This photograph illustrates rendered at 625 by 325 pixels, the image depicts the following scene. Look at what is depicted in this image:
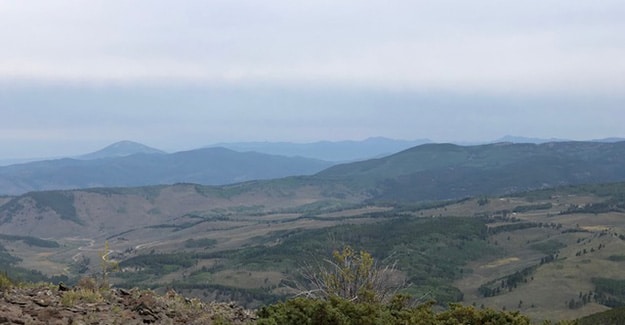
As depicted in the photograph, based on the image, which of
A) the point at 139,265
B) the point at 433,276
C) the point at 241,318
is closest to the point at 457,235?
the point at 433,276

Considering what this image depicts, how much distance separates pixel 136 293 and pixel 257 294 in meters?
124

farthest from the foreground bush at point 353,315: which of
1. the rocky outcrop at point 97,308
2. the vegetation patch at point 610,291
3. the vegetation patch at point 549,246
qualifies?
the vegetation patch at point 549,246

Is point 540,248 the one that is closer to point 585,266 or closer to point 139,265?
point 585,266

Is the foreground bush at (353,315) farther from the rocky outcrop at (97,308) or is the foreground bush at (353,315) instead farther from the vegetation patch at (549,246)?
the vegetation patch at (549,246)

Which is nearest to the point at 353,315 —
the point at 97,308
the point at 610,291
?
the point at 97,308

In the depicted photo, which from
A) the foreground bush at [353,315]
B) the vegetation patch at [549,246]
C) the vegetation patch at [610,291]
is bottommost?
the vegetation patch at [610,291]

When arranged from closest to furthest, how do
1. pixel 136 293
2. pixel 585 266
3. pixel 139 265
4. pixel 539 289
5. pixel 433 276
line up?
1. pixel 136 293
2. pixel 539 289
3. pixel 585 266
4. pixel 433 276
5. pixel 139 265

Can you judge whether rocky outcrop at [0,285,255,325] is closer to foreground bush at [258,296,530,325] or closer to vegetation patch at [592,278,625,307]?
foreground bush at [258,296,530,325]

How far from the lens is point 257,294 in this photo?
137m

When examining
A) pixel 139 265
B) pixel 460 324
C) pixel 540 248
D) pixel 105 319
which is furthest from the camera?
pixel 139 265

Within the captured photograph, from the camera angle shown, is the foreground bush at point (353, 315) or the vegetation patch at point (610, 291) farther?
the vegetation patch at point (610, 291)

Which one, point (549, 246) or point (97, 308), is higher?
point (97, 308)

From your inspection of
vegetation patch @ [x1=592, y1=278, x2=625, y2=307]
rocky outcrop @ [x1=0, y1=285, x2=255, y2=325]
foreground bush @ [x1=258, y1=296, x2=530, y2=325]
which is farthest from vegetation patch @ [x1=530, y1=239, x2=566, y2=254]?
rocky outcrop @ [x1=0, y1=285, x2=255, y2=325]

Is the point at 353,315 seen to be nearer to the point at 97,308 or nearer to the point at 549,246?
the point at 97,308
